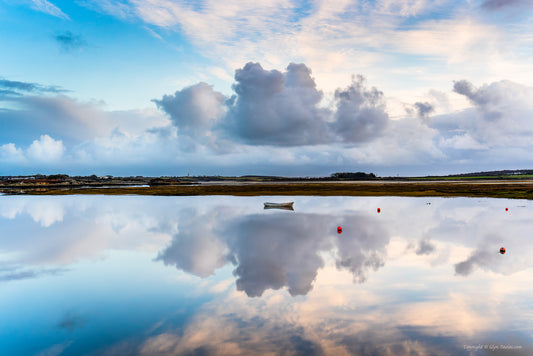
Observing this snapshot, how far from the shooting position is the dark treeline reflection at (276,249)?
55.8 feet

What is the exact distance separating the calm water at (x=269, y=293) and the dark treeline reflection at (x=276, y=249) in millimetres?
125

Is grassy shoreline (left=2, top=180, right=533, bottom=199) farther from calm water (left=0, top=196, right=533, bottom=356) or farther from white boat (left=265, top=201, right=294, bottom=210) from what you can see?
calm water (left=0, top=196, right=533, bottom=356)

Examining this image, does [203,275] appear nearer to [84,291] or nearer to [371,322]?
[84,291]

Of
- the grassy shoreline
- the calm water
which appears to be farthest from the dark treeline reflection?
the grassy shoreline

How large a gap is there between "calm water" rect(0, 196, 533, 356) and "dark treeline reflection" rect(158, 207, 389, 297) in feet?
0.41

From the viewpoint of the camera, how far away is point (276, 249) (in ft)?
76.1

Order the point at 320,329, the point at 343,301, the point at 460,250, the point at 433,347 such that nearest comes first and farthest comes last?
1. the point at 433,347
2. the point at 320,329
3. the point at 343,301
4. the point at 460,250

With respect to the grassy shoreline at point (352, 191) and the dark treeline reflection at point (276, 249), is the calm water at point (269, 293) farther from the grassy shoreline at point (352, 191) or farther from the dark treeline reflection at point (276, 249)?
the grassy shoreline at point (352, 191)

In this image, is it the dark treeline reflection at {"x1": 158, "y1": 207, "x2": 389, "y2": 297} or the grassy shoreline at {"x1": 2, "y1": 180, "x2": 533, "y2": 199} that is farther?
the grassy shoreline at {"x1": 2, "y1": 180, "x2": 533, "y2": 199}

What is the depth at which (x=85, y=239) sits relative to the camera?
1128 inches

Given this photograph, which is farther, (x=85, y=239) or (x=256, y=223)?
(x=256, y=223)

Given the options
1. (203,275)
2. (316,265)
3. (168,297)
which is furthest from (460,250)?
(168,297)

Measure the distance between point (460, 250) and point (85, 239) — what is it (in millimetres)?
29854

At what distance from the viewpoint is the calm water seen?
10.0 meters
